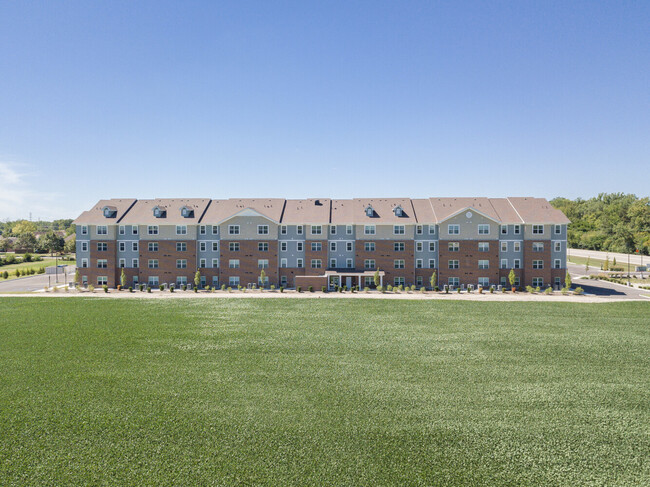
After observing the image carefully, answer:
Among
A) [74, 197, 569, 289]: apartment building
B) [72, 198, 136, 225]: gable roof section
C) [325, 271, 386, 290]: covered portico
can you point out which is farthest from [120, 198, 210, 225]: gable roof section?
[325, 271, 386, 290]: covered portico

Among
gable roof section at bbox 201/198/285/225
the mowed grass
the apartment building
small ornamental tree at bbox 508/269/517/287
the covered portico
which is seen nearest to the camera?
the mowed grass

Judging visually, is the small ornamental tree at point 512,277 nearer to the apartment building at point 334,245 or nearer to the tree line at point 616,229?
the apartment building at point 334,245

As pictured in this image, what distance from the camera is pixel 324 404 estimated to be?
15.1 metres

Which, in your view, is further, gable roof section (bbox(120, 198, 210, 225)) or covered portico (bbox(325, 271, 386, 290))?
gable roof section (bbox(120, 198, 210, 225))

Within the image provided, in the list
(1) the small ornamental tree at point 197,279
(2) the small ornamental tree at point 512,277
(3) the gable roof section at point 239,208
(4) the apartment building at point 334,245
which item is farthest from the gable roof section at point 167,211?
(2) the small ornamental tree at point 512,277

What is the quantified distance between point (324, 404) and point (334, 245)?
32441 mm

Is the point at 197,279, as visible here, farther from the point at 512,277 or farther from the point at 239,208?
the point at 512,277

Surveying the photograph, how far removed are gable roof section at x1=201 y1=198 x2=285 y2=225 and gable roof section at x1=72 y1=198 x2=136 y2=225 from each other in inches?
428

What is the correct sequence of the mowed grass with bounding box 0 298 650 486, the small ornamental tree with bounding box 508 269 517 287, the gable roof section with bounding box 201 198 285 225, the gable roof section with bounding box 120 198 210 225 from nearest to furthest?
the mowed grass with bounding box 0 298 650 486 < the small ornamental tree with bounding box 508 269 517 287 < the gable roof section with bounding box 120 198 210 225 < the gable roof section with bounding box 201 198 285 225

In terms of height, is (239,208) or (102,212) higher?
(239,208)

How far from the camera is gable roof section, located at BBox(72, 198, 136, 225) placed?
47281 mm

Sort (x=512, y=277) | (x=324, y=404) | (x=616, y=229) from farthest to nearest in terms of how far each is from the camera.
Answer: (x=616, y=229), (x=512, y=277), (x=324, y=404)

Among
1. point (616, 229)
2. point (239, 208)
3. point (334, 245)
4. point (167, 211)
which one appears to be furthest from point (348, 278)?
point (616, 229)

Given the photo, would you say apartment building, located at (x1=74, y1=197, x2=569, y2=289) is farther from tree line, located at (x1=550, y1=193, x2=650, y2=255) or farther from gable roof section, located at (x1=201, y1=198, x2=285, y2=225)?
tree line, located at (x1=550, y1=193, x2=650, y2=255)
